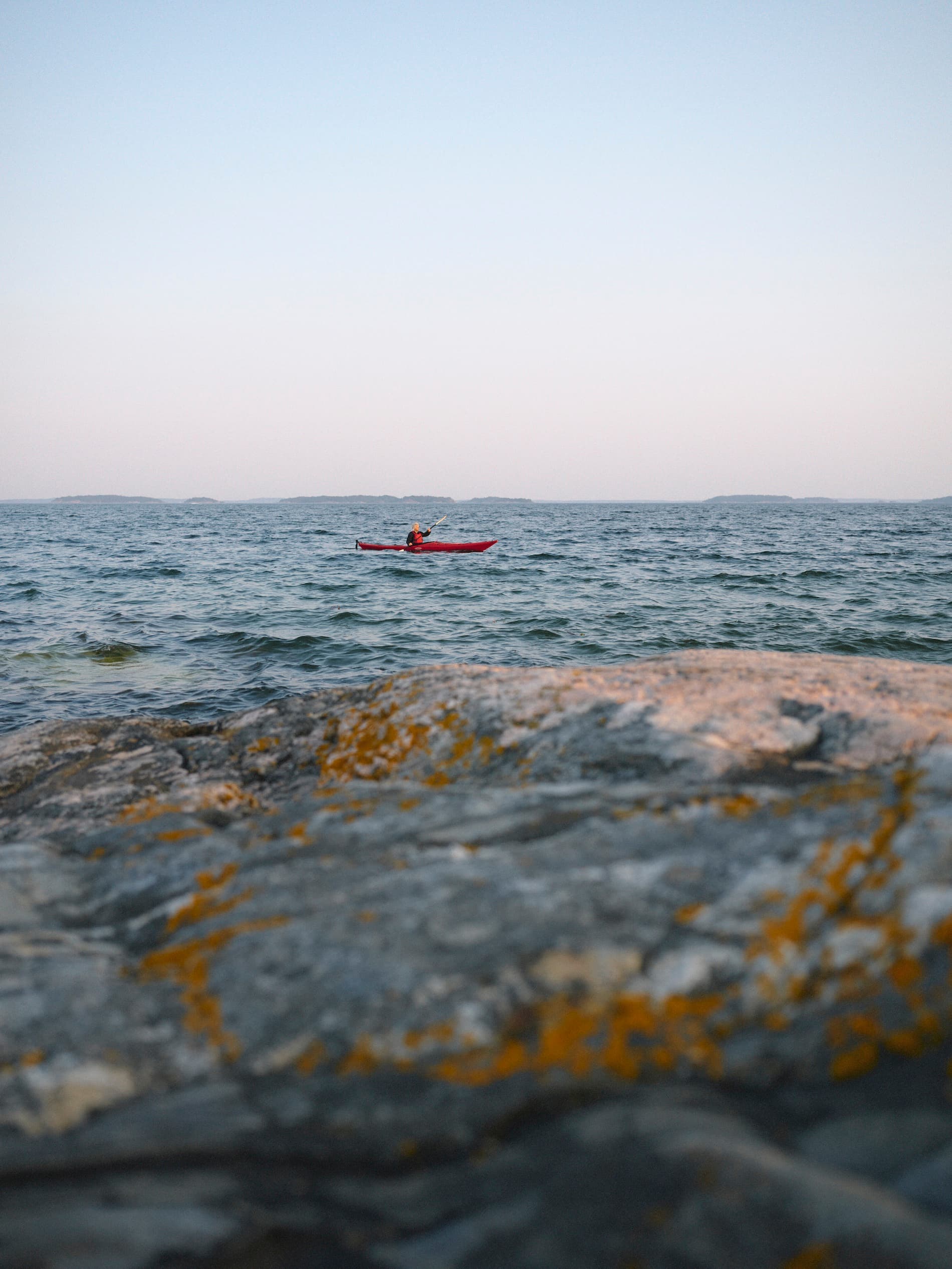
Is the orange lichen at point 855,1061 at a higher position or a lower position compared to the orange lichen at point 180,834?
higher

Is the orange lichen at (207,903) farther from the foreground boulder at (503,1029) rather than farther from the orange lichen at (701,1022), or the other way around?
the orange lichen at (701,1022)

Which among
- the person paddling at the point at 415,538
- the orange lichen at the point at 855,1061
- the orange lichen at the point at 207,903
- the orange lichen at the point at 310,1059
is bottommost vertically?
the orange lichen at the point at 310,1059

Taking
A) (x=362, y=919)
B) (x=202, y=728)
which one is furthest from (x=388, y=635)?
(x=362, y=919)

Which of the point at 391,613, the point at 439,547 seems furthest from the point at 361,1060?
the point at 439,547

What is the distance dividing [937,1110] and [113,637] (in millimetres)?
17250

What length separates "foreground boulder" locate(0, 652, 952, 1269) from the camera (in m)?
1.47

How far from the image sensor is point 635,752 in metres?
3.64

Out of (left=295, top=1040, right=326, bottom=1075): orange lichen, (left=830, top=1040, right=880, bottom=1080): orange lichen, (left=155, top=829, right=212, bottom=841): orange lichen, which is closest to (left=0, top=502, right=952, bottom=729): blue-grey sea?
(left=155, top=829, right=212, bottom=841): orange lichen

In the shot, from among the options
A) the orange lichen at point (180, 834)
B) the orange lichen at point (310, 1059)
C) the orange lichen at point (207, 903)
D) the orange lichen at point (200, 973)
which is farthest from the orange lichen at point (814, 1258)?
the orange lichen at point (180, 834)

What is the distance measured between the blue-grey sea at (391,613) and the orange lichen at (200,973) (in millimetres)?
8623

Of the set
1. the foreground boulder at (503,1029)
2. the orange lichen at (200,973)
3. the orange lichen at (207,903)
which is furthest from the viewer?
the orange lichen at (207,903)

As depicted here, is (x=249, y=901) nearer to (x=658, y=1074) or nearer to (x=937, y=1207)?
(x=658, y=1074)

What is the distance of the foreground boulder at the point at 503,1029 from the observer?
1471mm

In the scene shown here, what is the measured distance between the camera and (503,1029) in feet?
6.51
